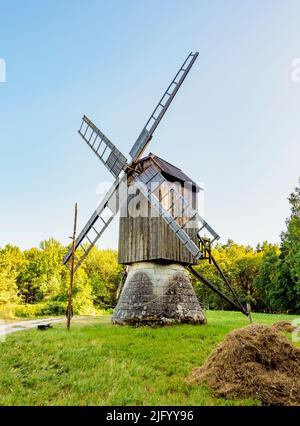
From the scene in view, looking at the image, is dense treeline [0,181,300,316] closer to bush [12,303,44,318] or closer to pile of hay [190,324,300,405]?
bush [12,303,44,318]

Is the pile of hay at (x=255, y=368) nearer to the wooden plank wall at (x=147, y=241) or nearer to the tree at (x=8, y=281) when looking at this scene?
the wooden plank wall at (x=147, y=241)

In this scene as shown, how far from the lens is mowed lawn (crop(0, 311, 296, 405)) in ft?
22.1

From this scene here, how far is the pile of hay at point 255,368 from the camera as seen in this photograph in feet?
21.7

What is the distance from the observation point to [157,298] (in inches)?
531

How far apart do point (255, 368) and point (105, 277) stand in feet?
154

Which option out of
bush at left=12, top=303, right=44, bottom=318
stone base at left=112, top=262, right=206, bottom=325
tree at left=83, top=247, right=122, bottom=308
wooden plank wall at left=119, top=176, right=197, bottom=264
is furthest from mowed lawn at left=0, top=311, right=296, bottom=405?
tree at left=83, top=247, right=122, bottom=308

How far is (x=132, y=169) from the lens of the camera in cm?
1483

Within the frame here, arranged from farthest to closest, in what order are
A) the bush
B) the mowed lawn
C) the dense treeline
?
the dense treeline < the bush < the mowed lawn

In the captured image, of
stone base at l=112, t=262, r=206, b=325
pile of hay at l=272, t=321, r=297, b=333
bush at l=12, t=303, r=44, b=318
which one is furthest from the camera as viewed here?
bush at l=12, t=303, r=44, b=318

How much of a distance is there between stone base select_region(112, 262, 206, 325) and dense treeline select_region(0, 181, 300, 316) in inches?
613

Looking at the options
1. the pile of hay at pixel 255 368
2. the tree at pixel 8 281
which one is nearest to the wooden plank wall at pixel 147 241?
the pile of hay at pixel 255 368

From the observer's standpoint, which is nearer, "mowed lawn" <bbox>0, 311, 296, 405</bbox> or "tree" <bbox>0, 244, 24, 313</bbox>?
"mowed lawn" <bbox>0, 311, 296, 405</bbox>
